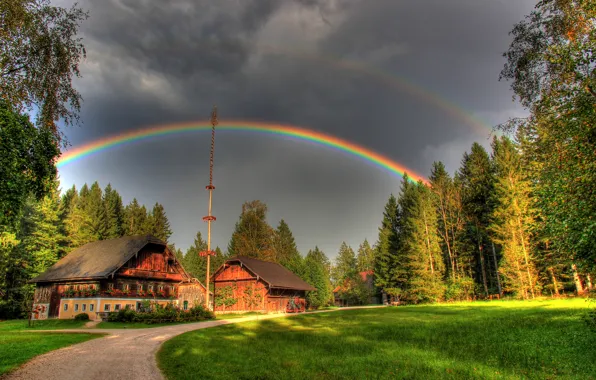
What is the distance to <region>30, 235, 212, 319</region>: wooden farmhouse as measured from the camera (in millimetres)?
36325

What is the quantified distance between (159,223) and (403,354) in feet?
244

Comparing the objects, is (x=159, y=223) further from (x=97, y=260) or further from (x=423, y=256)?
(x=423, y=256)

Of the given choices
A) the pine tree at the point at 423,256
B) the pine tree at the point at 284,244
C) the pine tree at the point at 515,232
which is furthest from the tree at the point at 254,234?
the pine tree at the point at 515,232

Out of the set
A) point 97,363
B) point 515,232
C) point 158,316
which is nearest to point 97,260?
point 158,316

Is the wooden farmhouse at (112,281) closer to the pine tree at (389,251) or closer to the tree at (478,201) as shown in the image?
the pine tree at (389,251)

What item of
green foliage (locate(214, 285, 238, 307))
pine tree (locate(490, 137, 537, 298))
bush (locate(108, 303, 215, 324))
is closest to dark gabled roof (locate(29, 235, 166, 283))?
bush (locate(108, 303, 215, 324))

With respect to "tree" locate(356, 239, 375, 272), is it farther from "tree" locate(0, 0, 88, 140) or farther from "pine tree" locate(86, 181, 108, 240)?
"tree" locate(0, 0, 88, 140)

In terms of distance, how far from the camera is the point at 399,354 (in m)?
12.3

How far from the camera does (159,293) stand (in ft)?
140

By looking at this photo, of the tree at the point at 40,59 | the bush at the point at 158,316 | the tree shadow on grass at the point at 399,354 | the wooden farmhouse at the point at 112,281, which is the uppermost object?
the tree at the point at 40,59

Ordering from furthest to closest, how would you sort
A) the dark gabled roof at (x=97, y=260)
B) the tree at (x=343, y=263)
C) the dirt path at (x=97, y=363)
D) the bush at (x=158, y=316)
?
the tree at (x=343, y=263)
the dark gabled roof at (x=97, y=260)
the bush at (x=158, y=316)
the dirt path at (x=97, y=363)

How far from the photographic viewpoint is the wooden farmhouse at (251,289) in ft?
155

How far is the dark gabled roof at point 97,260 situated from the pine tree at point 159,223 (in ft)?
98.3

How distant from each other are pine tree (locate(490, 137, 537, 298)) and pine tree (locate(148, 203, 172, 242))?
64.5 meters
